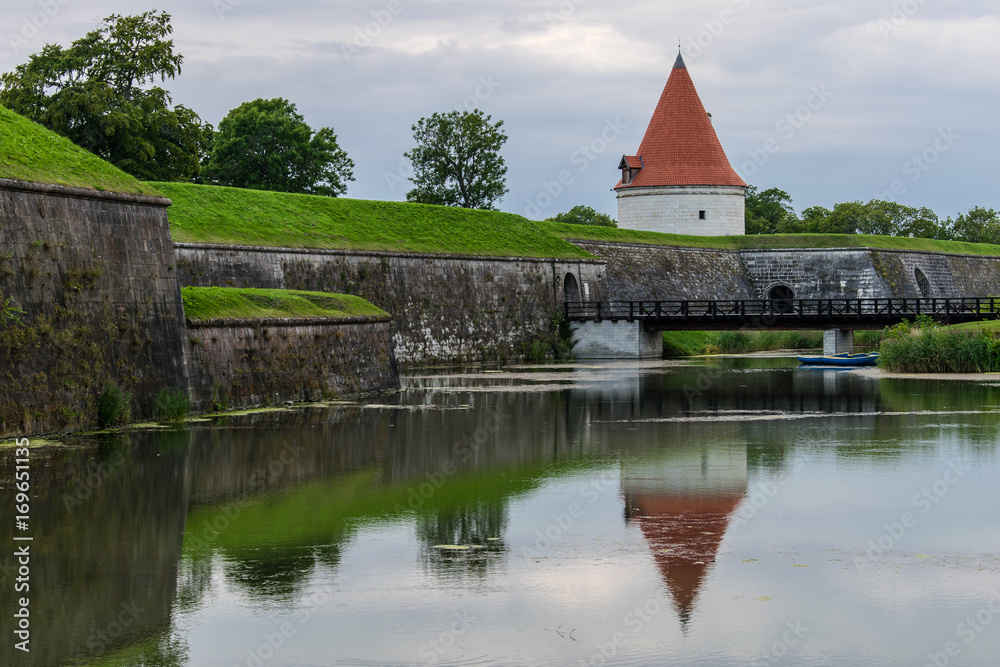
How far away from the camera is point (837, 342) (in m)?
40.3

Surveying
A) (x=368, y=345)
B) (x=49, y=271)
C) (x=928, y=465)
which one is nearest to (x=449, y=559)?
(x=928, y=465)

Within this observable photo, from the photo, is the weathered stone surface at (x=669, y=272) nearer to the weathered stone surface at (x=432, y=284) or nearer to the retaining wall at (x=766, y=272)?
the retaining wall at (x=766, y=272)

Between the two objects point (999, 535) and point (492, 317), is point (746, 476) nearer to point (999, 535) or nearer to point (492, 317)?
point (999, 535)

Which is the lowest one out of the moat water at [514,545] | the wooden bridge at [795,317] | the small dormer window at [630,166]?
the moat water at [514,545]

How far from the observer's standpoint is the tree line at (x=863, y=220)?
84.2 metres

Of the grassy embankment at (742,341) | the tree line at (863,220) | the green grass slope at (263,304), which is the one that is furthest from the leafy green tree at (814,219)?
the green grass slope at (263,304)

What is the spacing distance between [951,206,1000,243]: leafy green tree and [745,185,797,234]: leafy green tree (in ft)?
40.0

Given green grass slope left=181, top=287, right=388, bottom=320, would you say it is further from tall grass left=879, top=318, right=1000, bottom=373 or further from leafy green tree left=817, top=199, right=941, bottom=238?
leafy green tree left=817, top=199, right=941, bottom=238

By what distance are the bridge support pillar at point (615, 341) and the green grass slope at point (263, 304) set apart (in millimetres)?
14811

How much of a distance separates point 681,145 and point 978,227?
43.1 meters

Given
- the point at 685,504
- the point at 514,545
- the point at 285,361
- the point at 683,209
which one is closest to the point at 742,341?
the point at 683,209

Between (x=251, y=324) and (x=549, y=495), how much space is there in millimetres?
10740

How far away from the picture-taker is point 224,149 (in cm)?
5306

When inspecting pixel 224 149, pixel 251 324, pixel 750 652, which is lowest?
pixel 750 652
